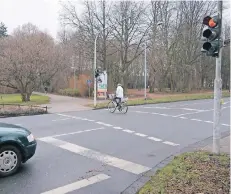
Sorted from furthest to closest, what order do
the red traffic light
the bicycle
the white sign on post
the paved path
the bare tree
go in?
1. the white sign on post
2. the bare tree
3. the paved path
4. the bicycle
5. the red traffic light

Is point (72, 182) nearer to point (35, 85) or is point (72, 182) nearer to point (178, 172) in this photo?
point (178, 172)

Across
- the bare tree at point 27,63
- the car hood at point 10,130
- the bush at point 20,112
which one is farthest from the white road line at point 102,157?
the bare tree at point 27,63

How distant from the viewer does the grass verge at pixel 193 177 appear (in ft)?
13.7

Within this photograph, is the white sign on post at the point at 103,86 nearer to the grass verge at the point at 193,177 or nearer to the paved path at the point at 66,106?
the paved path at the point at 66,106

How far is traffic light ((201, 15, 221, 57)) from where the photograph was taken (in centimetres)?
622

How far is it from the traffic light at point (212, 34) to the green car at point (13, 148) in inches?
181

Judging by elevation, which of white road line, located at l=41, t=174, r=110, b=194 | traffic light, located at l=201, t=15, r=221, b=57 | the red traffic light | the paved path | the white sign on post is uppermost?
the red traffic light

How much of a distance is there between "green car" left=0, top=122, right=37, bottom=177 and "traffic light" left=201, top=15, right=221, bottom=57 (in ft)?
15.1

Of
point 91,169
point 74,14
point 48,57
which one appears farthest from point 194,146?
point 74,14

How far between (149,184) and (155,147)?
3.38 m

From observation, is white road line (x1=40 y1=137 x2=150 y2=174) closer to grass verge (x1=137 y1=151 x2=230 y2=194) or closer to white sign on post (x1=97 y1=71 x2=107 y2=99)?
grass verge (x1=137 y1=151 x2=230 y2=194)

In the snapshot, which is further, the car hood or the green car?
the car hood

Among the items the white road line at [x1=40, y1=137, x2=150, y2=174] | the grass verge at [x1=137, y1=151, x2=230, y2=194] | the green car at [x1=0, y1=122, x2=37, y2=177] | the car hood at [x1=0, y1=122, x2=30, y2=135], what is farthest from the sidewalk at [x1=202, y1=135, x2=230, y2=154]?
the car hood at [x1=0, y1=122, x2=30, y2=135]

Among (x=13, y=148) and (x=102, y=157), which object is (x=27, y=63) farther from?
(x=13, y=148)
